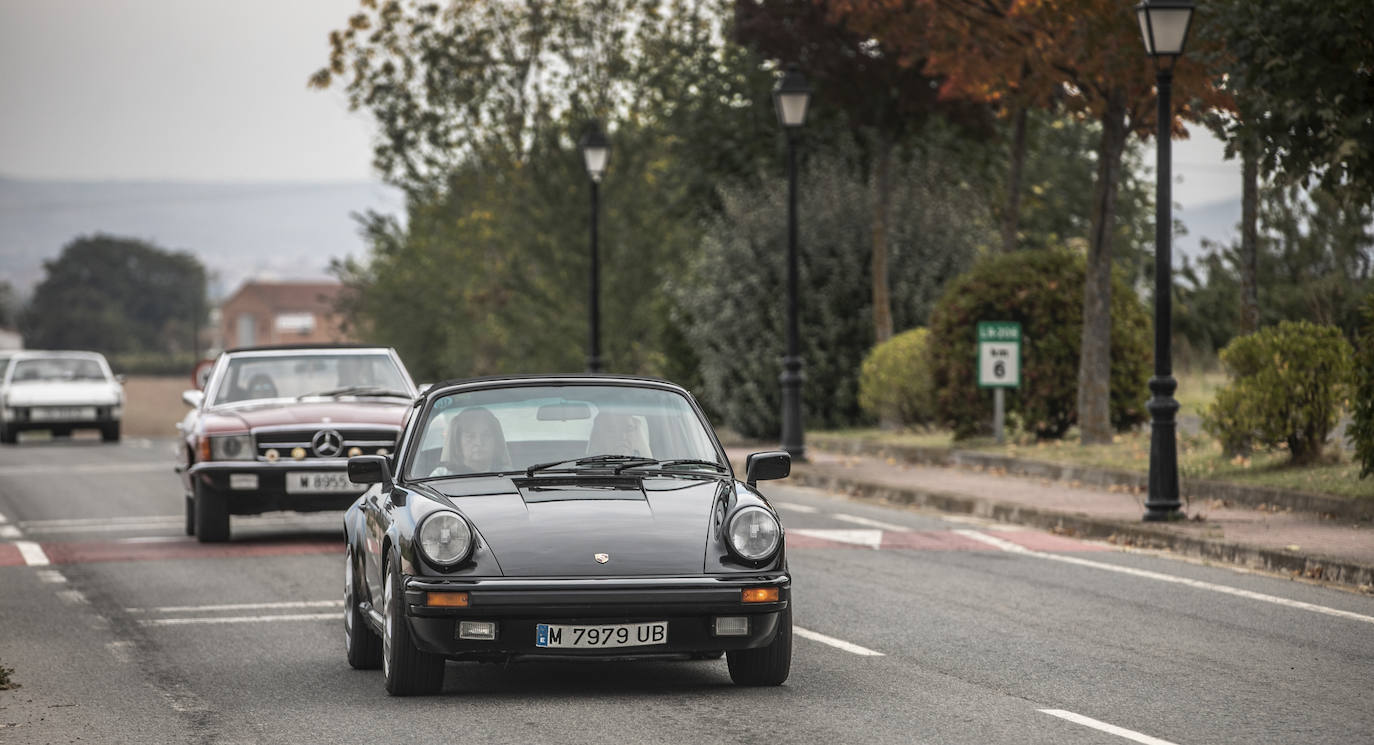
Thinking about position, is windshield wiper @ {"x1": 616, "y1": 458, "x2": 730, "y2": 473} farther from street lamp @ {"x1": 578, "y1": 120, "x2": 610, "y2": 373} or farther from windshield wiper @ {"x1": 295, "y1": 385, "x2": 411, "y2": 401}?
street lamp @ {"x1": 578, "y1": 120, "x2": 610, "y2": 373}

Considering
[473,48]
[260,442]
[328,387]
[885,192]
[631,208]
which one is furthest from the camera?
[473,48]

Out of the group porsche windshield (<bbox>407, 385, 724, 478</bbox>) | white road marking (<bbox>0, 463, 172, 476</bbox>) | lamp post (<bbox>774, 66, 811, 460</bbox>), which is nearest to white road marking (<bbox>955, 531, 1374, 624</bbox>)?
porsche windshield (<bbox>407, 385, 724, 478</bbox>)

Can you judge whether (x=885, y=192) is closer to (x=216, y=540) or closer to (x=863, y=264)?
(x=863, y=264)

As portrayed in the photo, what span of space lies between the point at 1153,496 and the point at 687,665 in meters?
7.36

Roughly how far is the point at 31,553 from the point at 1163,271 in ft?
30.1

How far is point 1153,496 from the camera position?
15438mm

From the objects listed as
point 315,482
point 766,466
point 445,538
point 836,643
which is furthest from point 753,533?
point 315,482

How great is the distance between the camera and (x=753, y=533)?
26.3 feet

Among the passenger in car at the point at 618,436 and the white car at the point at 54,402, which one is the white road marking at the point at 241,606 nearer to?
the passenger in car at the point at 618,436

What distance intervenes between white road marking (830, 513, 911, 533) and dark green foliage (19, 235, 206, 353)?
146495 mm

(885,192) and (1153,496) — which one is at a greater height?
(885,192)

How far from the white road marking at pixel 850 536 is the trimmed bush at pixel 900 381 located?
8.56m

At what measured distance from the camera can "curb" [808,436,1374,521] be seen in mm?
15453

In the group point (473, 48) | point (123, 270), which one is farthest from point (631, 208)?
point (123, 270)
